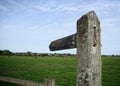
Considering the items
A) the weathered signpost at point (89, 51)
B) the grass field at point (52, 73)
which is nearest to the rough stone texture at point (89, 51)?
the weathered signpost at point (89, 51)

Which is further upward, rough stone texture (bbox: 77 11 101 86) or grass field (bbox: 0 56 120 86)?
rough stone texture (bbox: 77 11 101 86)

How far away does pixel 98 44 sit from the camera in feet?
6.16

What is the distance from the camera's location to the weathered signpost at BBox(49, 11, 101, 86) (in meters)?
1.81

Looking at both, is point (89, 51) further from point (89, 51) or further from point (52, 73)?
point (52, 73)

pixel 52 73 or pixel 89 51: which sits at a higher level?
pixel 89 51

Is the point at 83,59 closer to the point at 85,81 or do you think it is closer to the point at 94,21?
the point at 85,81

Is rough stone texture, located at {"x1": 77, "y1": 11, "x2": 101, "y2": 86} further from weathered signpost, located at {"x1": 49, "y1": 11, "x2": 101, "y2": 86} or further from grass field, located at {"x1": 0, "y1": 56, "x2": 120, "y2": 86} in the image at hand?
grass field, located at {"x1": 0, "y1": 56, "x2": 120, "y2": 86}

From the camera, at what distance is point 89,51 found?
1.82m

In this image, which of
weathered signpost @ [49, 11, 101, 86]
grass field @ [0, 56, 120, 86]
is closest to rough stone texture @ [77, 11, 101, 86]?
weathered signpost @ [49, 11, 101, 86]

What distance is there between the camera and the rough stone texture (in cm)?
181

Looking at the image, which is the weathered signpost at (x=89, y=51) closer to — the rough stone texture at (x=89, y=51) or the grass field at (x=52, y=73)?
the rough stone texture at (x=89, y=51)

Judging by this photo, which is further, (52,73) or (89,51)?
(52,73)

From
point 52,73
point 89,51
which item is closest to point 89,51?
point 89,51

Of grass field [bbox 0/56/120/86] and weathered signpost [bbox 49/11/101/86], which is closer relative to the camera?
weathered signpost [bbox 49/11/101/86]
